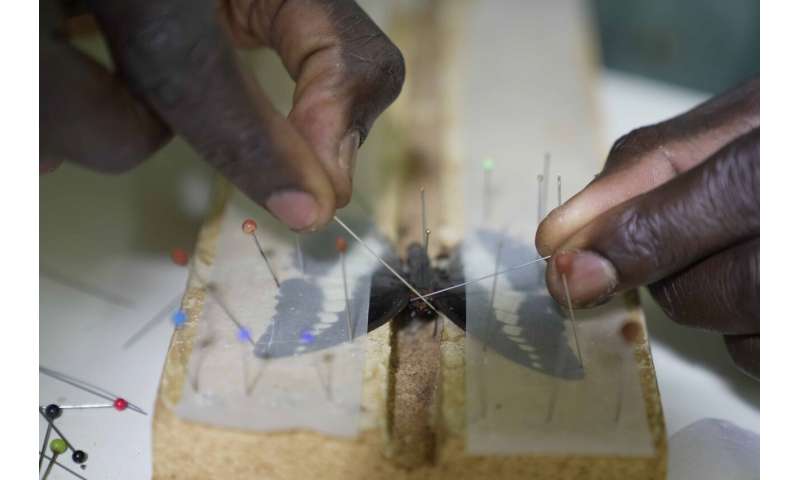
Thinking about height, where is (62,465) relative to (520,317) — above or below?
below

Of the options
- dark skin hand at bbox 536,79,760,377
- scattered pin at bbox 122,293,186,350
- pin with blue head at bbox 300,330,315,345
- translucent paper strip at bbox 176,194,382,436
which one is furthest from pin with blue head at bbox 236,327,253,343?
dark skin hand at bbox 536,79,760,377

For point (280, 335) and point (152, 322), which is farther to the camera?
point (152, 322)

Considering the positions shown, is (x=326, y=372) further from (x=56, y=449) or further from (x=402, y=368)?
(x=56, y=449)

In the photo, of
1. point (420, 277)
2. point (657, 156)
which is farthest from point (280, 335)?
point (657, 156)

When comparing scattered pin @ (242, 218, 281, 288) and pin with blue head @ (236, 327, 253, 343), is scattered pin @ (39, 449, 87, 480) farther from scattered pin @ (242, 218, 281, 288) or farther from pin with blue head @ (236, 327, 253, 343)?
scattered pin @ (242, 218, 281, 288)

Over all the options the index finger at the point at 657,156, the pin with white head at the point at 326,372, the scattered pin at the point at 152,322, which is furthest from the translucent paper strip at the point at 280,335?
the index finger at the point at 657,156

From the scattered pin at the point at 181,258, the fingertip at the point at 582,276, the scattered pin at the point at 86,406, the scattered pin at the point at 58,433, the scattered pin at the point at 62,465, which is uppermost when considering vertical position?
the scattered pin at the point at 181,258

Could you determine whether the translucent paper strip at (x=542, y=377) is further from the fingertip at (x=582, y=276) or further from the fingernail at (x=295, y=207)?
the fingernail at (x=295, y=207)
